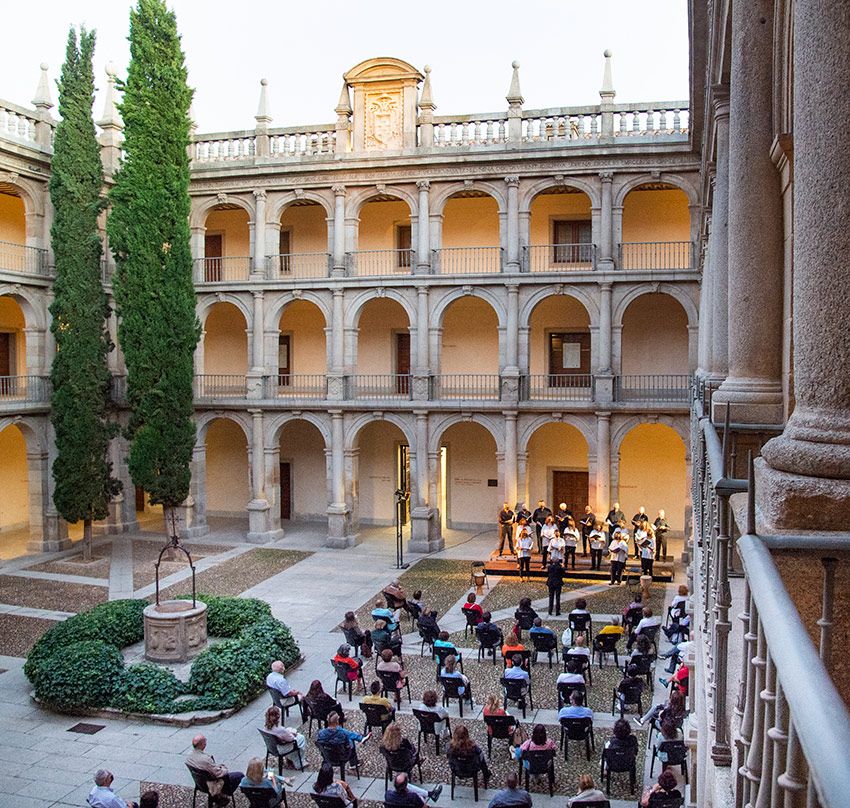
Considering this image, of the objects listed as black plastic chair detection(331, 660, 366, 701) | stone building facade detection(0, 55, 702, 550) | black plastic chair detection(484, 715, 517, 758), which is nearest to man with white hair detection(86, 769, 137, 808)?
black plastic chair detection(484, 715, 517, 758)

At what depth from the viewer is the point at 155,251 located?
87.8ft

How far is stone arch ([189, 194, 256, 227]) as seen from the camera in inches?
1198

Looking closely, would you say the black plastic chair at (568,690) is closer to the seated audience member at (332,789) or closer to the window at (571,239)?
the seated audience member at (332,789)

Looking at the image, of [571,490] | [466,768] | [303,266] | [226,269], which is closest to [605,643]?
[466,768]

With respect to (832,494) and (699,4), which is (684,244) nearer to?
(699,4)

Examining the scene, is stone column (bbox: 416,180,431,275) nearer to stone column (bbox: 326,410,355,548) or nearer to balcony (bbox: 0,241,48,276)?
stone column (bbox: 326,410,355,548)

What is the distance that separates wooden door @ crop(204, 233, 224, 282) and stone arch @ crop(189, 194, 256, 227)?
1.63 meters

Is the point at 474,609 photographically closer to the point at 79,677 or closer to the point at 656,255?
the point at 79,677

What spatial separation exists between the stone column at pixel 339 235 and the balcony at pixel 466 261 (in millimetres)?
3293

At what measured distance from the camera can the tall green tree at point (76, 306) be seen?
25.9 meters

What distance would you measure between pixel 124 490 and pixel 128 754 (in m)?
19.1

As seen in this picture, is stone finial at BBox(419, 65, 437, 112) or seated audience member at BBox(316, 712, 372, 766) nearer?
seated audience member at BBox(316, 712, 372, 766)

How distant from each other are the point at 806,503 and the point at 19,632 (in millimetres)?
19849

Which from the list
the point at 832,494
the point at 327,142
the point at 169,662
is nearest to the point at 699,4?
the point at 832,494
